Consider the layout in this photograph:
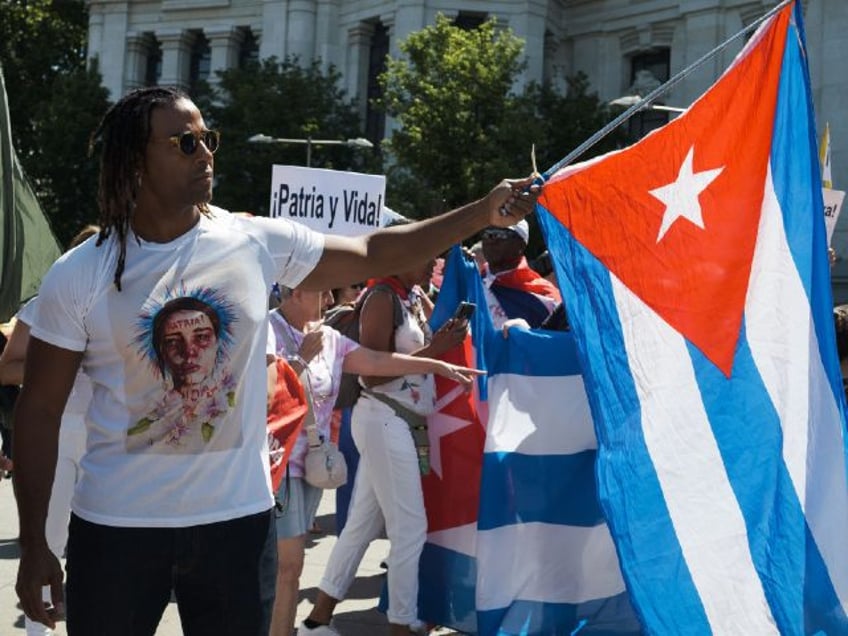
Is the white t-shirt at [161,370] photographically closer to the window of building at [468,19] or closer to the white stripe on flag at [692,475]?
the white stripe on flag at [692,475]

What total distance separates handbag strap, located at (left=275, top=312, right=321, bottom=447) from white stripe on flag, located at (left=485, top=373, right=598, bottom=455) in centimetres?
67

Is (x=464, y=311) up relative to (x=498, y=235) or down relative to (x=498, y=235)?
down

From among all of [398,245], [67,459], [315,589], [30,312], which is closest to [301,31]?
[315,589]

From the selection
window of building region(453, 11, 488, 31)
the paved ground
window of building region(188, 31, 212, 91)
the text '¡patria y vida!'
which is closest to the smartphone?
the paved ground

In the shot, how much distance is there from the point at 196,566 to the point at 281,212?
6.15 meters

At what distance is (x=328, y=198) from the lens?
8.68 metres

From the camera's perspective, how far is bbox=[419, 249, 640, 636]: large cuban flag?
15.7 feet

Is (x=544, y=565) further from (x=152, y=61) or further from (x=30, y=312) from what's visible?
(x=152, y=61)

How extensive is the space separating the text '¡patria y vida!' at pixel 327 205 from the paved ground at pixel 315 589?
2.09 metres

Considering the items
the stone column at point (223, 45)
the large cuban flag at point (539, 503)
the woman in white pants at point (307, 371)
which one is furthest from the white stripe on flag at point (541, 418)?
the stone column at point (223, 45)

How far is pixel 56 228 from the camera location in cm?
4353

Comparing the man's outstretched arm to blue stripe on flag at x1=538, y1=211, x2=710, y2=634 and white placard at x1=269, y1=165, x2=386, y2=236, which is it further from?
white placard at x1=269, y1=165, x2=386, y2=236

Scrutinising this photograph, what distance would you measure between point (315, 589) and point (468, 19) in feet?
130

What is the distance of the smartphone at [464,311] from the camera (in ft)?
16.1
